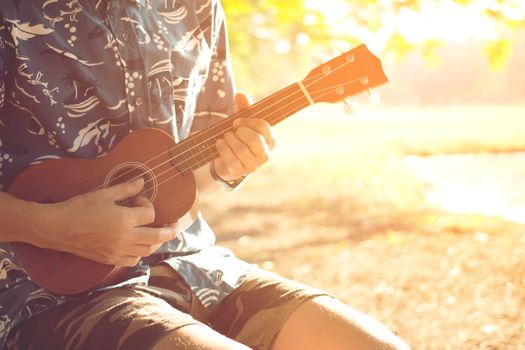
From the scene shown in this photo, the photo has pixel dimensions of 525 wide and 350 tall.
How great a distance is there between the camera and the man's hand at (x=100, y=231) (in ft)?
5.52

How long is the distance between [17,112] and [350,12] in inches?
181

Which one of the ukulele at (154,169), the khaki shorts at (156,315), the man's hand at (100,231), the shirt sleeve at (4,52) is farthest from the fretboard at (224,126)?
the shirt sleeve at (4,52)

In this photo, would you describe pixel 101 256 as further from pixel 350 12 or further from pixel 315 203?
pixel 315 203

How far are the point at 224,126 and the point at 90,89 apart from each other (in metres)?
0.44

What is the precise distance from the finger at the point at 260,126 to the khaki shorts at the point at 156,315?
0.45 metres

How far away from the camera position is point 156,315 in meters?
1.56

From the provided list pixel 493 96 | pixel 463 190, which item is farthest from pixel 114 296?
pixel 493 96

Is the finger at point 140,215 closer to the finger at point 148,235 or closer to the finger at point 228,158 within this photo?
the finger at point 148,235

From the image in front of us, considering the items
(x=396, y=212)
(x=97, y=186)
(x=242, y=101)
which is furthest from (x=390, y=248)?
(x=97, y=186)

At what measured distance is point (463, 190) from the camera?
9.12m

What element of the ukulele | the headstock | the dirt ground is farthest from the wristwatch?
the dirt ground

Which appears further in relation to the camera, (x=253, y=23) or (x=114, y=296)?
(x=253, y=23)

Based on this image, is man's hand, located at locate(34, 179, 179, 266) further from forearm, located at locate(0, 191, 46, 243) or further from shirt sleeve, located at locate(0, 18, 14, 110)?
shirt sleeve, located at locate(0, 18, 14, 110)

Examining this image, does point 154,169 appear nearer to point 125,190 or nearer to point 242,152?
point 125,190
